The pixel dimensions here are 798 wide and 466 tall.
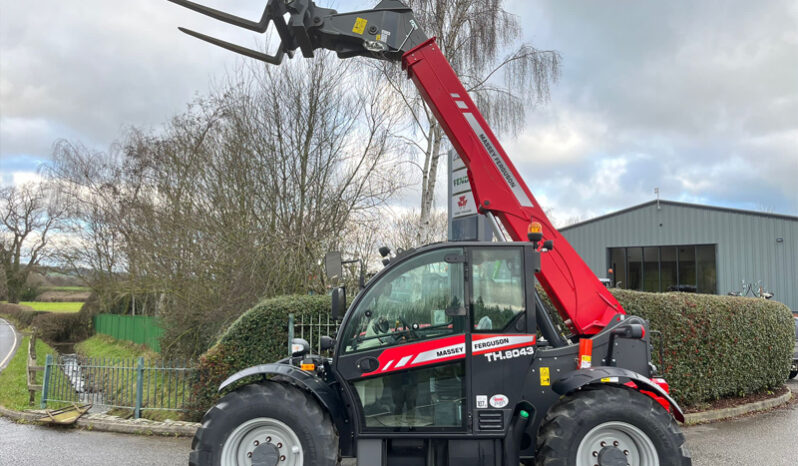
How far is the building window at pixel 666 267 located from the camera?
23250 mm

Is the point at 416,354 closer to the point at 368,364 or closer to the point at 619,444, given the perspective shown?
the point at 368,364

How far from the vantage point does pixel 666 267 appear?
24.5 m

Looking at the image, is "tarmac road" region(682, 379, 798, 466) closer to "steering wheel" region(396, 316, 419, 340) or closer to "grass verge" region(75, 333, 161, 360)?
"steering wheel" region(396, 316, 419, 340)

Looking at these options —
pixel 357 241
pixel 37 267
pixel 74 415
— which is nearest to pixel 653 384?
pixel 74 415

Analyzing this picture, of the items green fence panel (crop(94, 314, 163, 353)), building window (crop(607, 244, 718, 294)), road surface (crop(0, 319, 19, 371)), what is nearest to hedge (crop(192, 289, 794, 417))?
green fence panel (crop(94, 314, 163, 353))

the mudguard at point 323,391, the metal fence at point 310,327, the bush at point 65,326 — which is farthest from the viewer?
the bush at point 65,326

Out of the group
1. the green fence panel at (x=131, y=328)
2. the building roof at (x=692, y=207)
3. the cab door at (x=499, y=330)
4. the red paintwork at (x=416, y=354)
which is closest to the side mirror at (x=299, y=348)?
the red paintwork at (x=416, y=354)

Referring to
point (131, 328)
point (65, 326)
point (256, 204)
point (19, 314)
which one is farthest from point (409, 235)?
point (19, 314)

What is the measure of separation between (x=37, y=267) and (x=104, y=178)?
53.8 ft

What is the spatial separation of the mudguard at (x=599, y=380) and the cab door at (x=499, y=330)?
1.04 feet

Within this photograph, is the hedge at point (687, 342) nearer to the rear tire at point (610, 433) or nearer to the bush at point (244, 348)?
the bush at point (244, 348)

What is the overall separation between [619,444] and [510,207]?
2107 mm

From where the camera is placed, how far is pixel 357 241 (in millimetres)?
13141

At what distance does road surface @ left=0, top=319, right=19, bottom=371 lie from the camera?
23497mm
